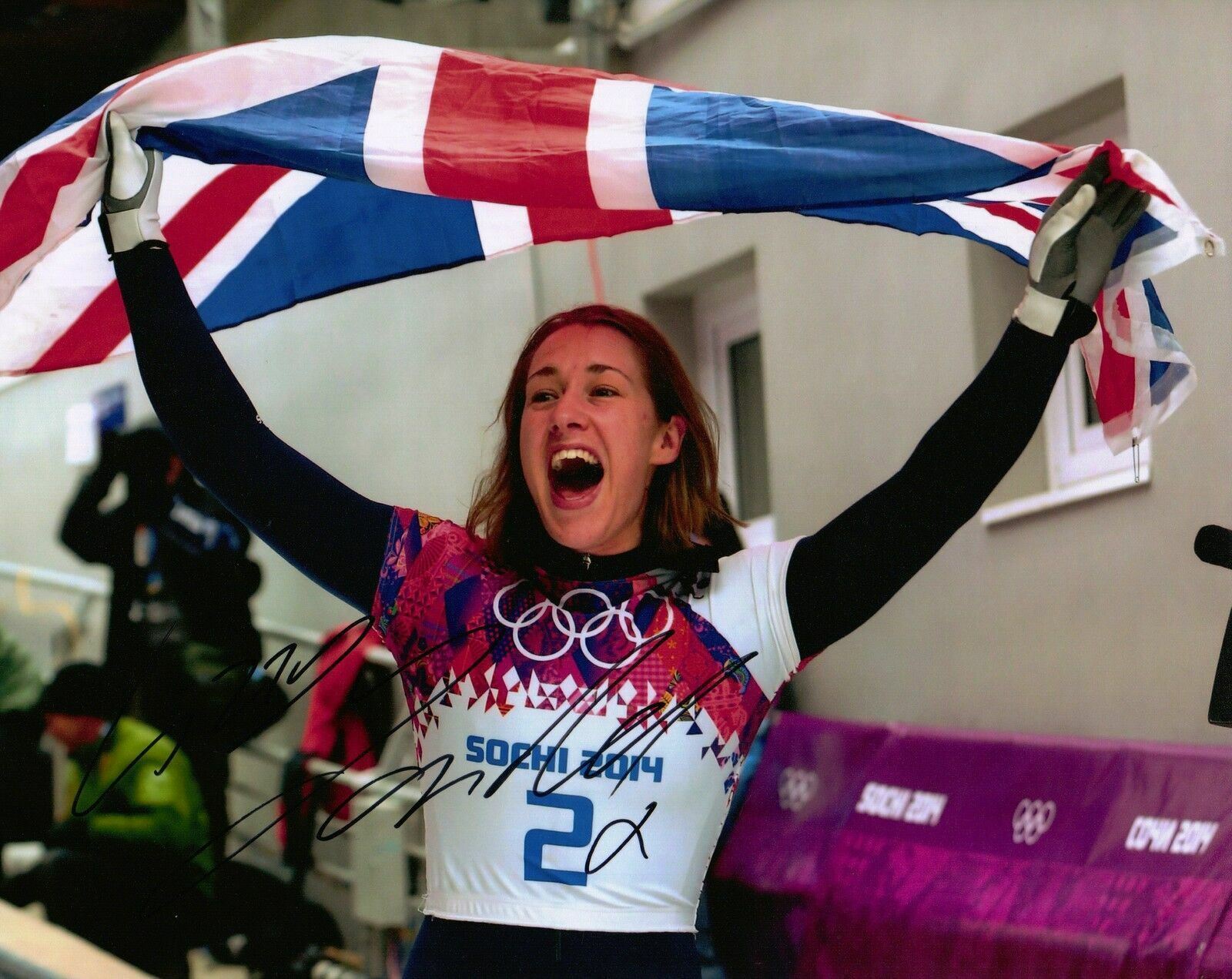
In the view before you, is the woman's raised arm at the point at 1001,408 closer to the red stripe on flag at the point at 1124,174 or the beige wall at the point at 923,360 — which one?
the red stripe on flag at the point at 1124,174

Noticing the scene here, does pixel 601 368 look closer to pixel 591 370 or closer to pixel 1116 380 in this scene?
pixel 591 370

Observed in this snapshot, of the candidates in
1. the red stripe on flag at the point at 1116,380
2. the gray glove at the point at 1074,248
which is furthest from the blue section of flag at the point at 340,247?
the gray glove at the point at 1074,248

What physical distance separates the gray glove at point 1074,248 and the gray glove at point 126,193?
1270mm

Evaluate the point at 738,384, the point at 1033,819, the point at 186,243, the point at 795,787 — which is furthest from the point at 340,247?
the point at 738,384

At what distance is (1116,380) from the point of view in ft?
9.50

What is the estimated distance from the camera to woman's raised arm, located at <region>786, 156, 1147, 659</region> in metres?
2.43

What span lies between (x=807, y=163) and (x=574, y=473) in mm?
606

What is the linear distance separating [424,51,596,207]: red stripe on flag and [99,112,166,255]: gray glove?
0.43m

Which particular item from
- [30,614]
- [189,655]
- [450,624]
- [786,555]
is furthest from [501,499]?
[30,614]

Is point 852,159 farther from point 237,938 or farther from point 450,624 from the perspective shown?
point 237,938

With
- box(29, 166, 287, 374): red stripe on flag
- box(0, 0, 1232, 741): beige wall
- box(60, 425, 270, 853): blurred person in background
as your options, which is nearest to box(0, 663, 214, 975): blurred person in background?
box(60, 425, 270, 853): blurred person in background

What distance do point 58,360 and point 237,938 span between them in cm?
408

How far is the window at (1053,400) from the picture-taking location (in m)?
5.33

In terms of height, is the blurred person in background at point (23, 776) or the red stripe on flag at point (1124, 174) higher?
the red stripe on flag at point (1124, 174)
